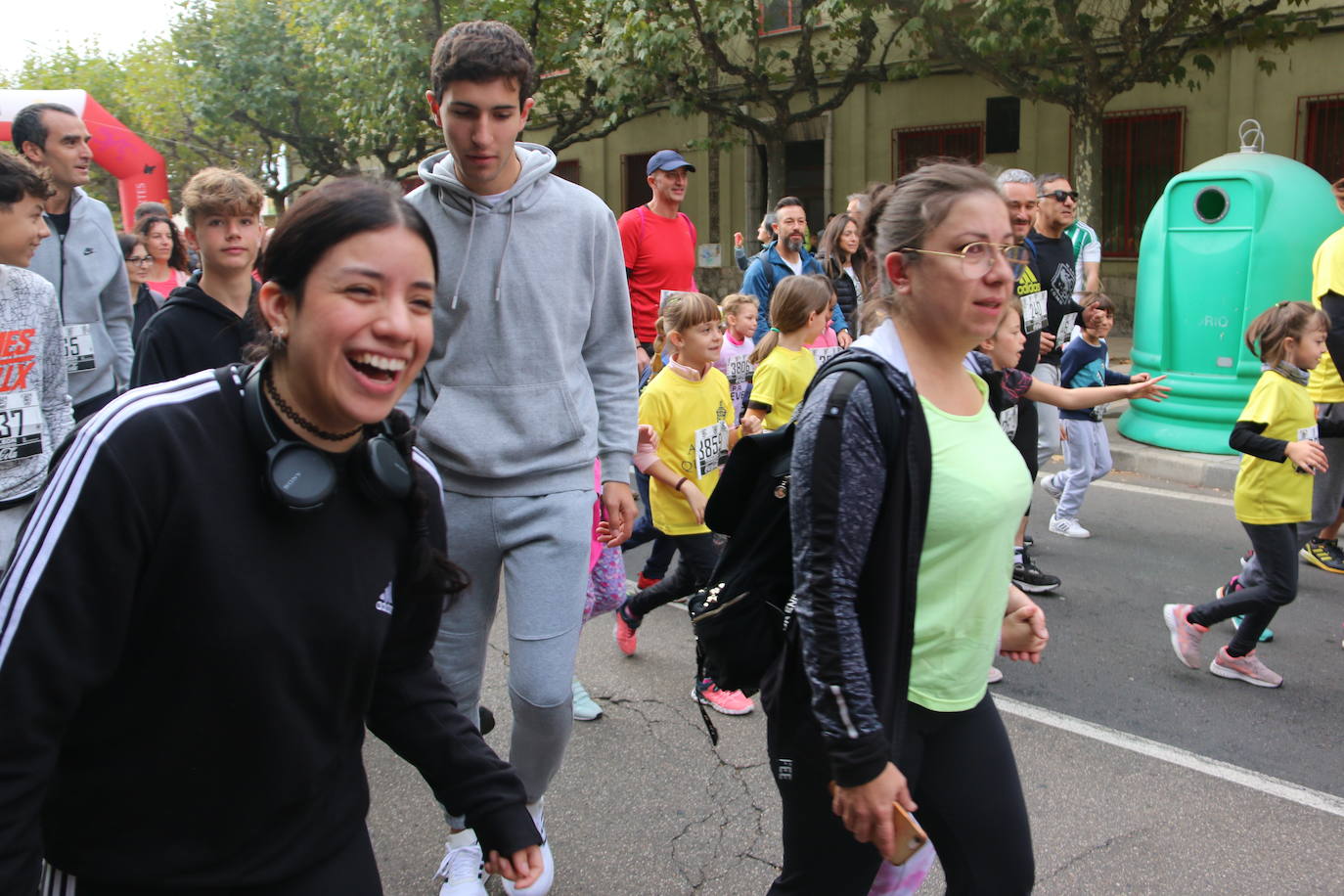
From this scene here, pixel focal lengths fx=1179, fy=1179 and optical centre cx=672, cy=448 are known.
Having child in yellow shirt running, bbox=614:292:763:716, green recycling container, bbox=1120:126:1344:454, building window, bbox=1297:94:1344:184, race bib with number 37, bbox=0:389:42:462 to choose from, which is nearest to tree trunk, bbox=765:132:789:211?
building window, bbox=1297:94:1344:184

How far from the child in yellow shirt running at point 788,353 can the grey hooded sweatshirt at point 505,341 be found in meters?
2.36

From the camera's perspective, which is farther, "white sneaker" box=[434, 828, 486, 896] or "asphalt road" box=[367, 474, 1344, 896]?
"asphalt road" box=[367, 474, 1344, 896]

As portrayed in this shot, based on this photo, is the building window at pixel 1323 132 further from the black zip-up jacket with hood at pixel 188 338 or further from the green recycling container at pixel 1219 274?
the black zip-up jacket with hood at pixel 188 338

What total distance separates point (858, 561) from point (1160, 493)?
6712 mm

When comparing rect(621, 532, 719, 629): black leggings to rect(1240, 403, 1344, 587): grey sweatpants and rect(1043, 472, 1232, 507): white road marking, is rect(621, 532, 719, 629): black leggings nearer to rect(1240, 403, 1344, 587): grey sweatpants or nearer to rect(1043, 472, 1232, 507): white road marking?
rect(1240, 403, 1344, 587): grey sweatpants

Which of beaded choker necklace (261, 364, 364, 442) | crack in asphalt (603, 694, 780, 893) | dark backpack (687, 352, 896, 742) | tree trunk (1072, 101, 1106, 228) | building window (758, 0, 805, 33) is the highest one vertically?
building window (758, 0, 805, 33)

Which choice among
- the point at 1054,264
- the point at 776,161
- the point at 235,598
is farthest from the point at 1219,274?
the point at 776,161

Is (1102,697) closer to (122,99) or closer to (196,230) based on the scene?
(196,230)

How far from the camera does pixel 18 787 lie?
1.35 meters

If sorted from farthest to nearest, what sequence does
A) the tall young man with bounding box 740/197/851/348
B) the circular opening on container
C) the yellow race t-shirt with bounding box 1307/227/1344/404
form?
the circular opening on container → the tall young man with bounding box 740/197/851/348 → the yellow race t-shirt with bounding box 1307/227/1344/404

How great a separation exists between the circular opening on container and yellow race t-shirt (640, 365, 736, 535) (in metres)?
5.94

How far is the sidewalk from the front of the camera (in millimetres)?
8273

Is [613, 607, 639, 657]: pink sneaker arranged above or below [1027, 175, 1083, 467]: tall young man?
below

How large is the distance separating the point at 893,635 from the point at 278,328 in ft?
3.71
